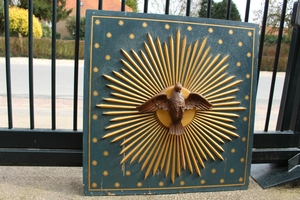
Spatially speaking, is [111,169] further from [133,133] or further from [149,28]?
[149,28]

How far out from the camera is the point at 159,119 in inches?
73.6

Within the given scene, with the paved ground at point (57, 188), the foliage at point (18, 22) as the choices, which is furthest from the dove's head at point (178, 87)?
the foliage at point (18, 22)

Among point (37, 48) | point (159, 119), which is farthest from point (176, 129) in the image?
point (37, 48)

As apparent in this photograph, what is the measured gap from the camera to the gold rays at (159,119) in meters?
1.82

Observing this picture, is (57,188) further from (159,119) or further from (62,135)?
(159,119)

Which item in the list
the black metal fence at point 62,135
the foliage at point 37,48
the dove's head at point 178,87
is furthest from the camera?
the foliage at point 37,48

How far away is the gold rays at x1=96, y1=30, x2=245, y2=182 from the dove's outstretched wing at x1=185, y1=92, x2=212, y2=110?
53 millimetres

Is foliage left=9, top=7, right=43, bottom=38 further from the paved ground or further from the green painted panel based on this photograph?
the green painted panel

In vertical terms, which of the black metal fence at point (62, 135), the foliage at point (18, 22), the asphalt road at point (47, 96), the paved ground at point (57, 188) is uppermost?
the foliage at point (18, 22)

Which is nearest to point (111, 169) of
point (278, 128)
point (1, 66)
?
point (278, 128)

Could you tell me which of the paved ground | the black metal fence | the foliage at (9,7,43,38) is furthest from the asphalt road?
the foliage at (9,7,43,38)

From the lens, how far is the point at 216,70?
1932mm

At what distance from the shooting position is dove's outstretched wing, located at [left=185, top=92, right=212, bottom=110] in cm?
185

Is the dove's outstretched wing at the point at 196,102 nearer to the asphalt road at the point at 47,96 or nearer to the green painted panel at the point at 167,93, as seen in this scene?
the green painted panel at the point at 167,93
